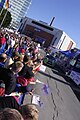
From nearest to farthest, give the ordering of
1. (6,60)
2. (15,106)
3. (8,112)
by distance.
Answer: (8,112)
(15,106)
(6,60)

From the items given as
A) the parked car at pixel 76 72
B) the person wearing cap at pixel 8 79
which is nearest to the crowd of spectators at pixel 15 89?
the person wearing cap at pixel 8 79

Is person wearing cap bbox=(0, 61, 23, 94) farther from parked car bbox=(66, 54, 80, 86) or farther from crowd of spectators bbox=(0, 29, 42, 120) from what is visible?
parked car bbox=(66, 54, 80, 86)

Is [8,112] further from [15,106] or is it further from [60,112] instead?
[60,112]

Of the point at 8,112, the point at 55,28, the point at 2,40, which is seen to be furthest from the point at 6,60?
the point at 55,28

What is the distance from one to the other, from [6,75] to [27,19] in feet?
445

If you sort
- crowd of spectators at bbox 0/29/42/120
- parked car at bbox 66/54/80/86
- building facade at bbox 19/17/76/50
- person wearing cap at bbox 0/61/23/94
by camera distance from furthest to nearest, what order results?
building facade at bbox 19/17/76/50, parked car at bbox 66/54/80/86, person wearing cap at bbox 0/61/23/94, crowd of spectators at bbox 0/29/42/120

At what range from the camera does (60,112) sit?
13.9 m

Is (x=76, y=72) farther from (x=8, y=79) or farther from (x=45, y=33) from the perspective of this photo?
(x=45, y=33)

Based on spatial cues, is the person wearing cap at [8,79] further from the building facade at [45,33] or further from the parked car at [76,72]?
the building facade at [45,33]

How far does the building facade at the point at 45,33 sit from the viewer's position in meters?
131

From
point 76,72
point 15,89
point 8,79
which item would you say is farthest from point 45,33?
point 8,79

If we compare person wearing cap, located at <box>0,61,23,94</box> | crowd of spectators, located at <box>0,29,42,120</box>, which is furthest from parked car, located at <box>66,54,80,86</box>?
person wearing cap, located at <box>0,61,23,94</box>

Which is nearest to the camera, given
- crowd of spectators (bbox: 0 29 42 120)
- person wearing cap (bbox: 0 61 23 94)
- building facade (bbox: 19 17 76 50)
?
crowd of spectators (bbox: 0 29 42 120)

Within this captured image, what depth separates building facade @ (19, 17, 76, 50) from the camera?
13100 cm
